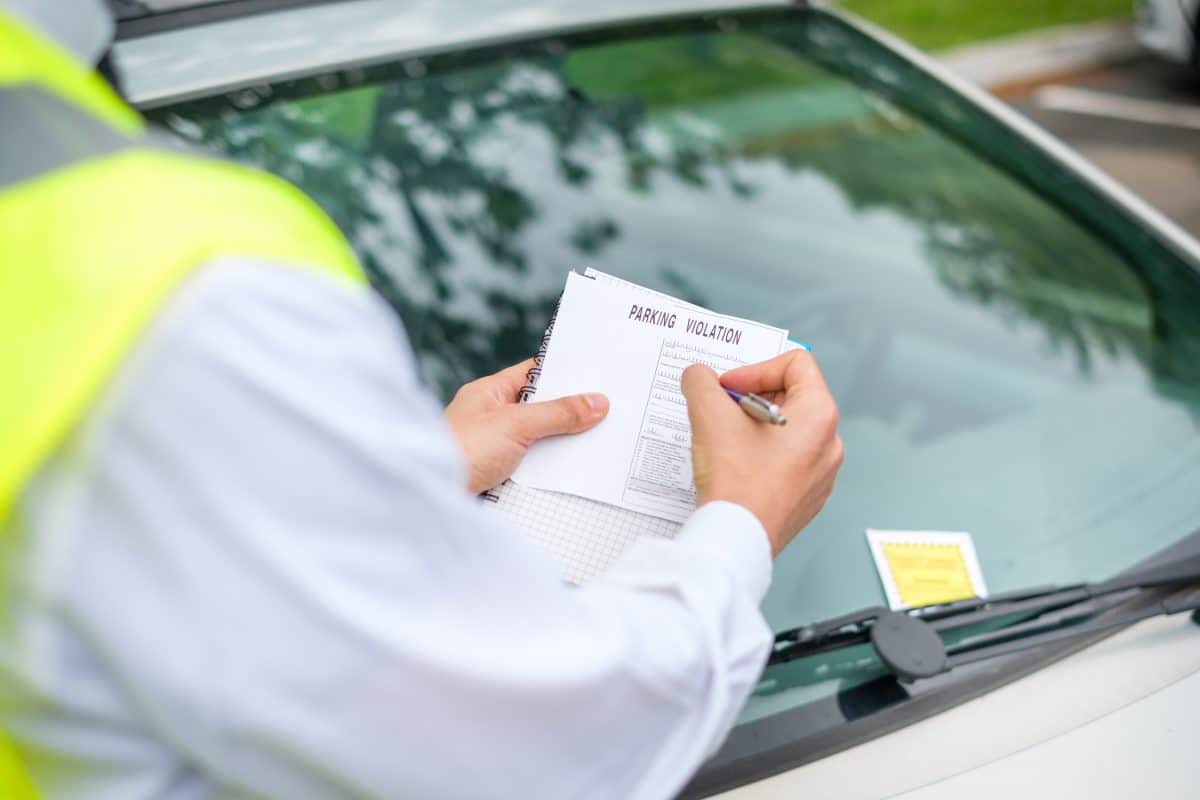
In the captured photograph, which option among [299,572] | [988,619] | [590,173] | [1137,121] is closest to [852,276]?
[590,173]

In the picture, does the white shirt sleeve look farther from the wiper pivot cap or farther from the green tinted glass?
the green tinted glass

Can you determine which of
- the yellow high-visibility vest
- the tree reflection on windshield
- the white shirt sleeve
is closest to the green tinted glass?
the tree reflection on windshield

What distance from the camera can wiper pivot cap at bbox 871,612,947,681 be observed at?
1208 mm

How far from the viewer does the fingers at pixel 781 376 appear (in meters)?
1.05

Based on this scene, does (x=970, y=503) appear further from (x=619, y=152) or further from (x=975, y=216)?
(x=619, y=152)

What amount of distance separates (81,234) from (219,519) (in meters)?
0.17

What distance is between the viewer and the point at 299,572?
53 cm

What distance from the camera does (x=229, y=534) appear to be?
1.72 ft

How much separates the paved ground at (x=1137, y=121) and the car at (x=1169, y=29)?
0.25 metres

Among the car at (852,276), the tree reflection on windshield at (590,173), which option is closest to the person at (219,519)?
the car at (852,276)

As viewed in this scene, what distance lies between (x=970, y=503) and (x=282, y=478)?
49.2 inches

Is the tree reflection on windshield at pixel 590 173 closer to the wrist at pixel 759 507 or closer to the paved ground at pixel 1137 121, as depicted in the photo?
the wrist at pixel 759 507

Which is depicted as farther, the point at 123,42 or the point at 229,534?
the point at 123,42

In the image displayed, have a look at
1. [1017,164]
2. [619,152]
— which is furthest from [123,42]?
[1017,164]
